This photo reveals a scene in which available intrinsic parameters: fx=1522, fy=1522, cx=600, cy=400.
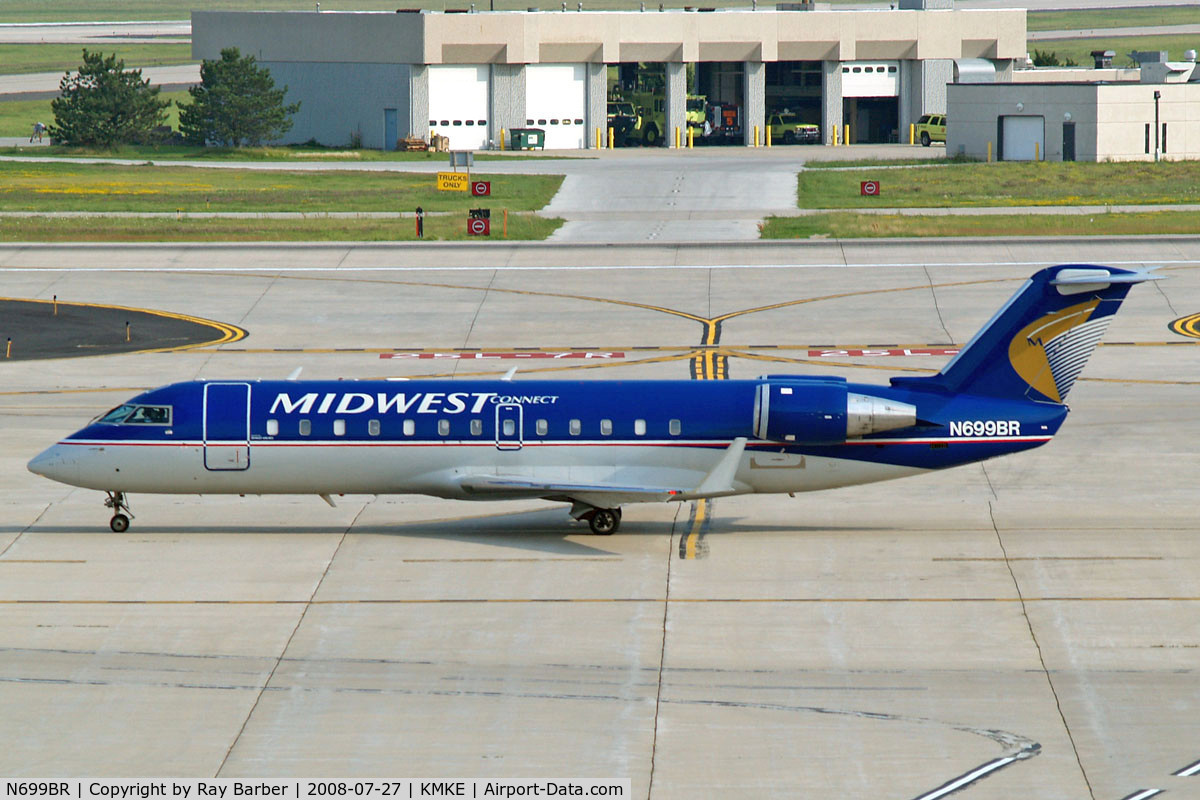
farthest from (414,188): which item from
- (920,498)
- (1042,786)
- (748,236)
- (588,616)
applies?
(1042,786)

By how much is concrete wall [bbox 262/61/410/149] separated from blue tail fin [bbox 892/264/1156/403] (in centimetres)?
9479

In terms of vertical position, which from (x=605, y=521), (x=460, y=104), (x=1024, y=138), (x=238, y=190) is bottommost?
(x=605, y=521)

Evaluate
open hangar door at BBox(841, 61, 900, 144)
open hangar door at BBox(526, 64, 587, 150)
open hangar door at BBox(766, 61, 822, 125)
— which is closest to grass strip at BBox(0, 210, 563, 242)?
open hangar door at BBox(526, 64, 587, 150)

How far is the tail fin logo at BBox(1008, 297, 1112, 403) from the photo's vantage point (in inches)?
1190

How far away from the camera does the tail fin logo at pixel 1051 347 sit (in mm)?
30219

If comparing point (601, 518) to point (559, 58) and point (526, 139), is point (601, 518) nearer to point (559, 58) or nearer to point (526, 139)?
point (526, 139)

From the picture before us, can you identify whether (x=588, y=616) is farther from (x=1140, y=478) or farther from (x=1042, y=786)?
(x=1140, y=478)

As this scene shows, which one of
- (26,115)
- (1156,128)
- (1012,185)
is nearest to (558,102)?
(1012,185)

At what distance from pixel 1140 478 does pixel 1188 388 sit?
421 inches

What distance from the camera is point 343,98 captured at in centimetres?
12350

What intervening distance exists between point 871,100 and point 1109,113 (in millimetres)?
34665

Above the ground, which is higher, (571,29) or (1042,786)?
(571,29)

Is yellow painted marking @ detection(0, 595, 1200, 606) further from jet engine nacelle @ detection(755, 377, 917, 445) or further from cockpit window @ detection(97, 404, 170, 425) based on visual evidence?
cockpit window @ detection(97, 404, 170, 425)

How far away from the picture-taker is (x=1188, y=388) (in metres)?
44.8
